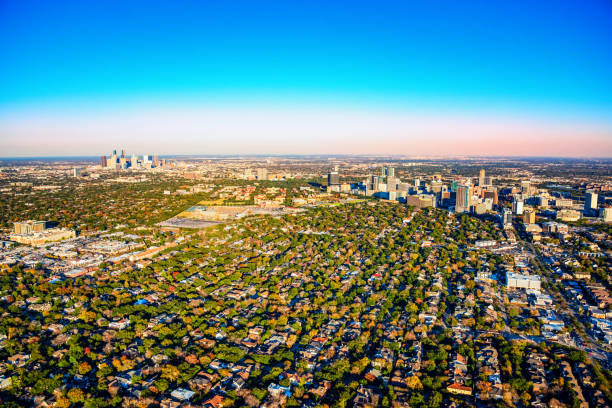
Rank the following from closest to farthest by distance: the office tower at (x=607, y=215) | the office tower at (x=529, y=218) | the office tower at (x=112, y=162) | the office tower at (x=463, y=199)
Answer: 1. the office tower at (x=529, y=218)
2. the office tower at (x=607, y=215)
3. the office tower at (x=463, y=199)
4. the office tower at (x=112, y=162)

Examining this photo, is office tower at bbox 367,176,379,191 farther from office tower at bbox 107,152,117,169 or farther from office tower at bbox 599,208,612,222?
office tower at bbox 107,152,117,169

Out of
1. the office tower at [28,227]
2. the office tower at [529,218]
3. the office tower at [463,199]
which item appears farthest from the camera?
the office tower at [463,199]

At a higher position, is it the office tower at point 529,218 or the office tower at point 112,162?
the office tower at point 112,162

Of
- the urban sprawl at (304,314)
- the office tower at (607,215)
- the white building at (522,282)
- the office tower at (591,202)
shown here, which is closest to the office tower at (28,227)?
the urban sprawl at (304,314)

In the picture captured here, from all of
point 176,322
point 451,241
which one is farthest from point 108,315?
point 451,241

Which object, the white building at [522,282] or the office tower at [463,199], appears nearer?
the white building at [522,282]

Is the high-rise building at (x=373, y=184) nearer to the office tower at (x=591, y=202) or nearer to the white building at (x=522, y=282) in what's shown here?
the office tower at (x=591, y=202)

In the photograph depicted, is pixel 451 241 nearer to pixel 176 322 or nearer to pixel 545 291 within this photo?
pixel 545 291

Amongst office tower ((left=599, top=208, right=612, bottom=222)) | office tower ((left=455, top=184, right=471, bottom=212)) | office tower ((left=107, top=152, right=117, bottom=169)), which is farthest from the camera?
office tower ((left=107, top=152, right=117, bottom=169))

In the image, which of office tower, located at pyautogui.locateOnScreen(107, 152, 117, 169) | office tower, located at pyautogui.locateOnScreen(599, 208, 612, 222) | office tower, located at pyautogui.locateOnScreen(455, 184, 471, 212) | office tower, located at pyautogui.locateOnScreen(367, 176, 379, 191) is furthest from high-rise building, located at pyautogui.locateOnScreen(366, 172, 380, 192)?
office tower, located at pyautogui.locateOnScreen(107, 152, 117, 169)

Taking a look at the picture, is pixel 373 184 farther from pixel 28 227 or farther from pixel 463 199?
pixel 28 227

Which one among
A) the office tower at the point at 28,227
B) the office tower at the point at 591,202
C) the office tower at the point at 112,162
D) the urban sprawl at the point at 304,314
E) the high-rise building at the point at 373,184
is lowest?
the urban sprawl at the point at 304,314
